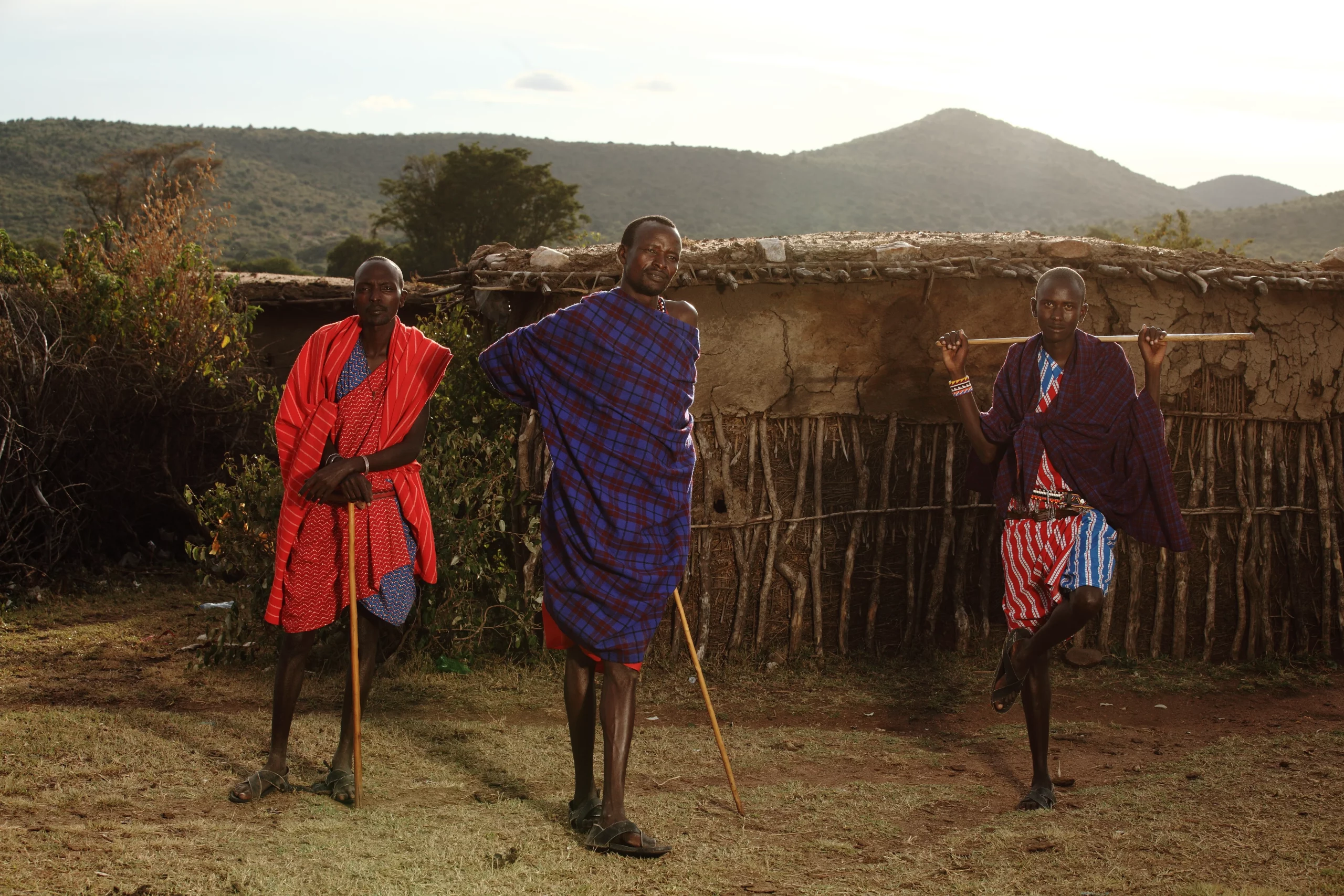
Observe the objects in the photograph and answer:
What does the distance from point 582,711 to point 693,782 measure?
864 mm

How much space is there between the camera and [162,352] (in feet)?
27.0

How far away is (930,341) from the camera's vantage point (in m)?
6.38

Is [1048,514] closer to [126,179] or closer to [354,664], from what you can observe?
[354,664]

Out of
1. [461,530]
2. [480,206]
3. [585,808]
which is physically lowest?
[585,808]

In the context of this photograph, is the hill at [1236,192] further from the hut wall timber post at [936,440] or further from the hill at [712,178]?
the hut wall timber post at [936,440]

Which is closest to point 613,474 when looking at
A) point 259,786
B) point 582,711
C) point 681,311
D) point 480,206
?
point 681,311

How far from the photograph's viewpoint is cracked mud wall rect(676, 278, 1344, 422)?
620cm

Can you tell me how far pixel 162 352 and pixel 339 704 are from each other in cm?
396

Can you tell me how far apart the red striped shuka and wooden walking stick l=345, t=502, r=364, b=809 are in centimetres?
12

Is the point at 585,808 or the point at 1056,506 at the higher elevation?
the point at 1056,506

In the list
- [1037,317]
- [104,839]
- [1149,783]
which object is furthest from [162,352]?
[1149,783]

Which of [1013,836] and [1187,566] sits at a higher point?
[1187,566]

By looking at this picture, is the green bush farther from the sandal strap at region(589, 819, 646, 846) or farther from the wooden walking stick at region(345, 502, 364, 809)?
the sandal strap at region(589, 819, 646, 846)

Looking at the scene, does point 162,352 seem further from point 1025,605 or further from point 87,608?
point 1025,605
